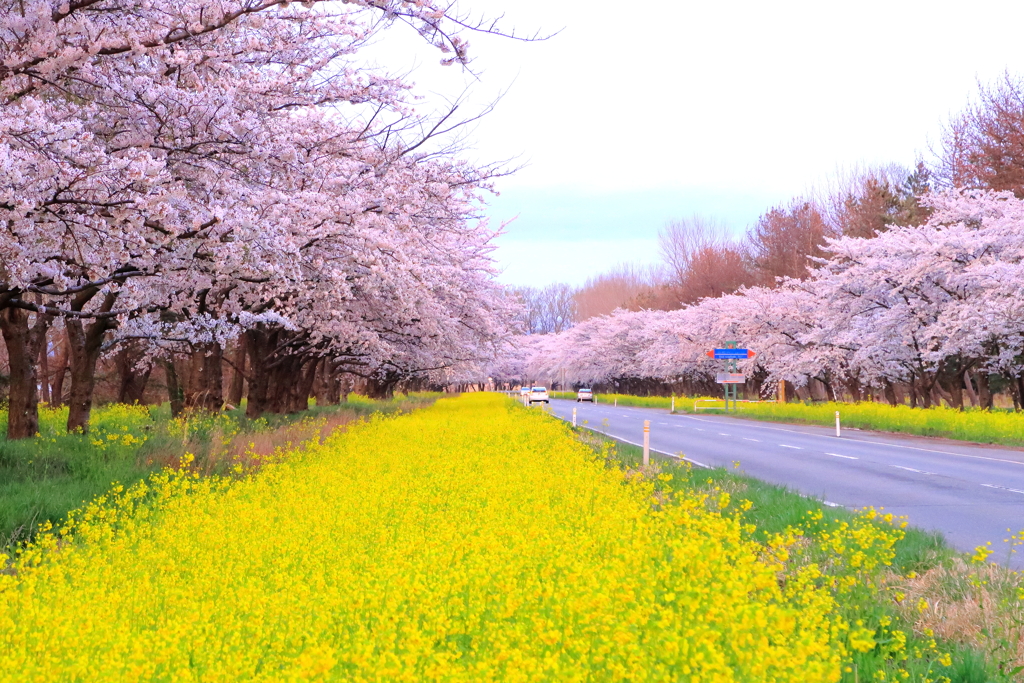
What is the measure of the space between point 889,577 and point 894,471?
10.0 meters

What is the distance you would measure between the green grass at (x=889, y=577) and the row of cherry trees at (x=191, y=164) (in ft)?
18.0

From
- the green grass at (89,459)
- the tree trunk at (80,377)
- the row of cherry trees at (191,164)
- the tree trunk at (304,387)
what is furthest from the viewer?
the tree trunk at (304,387)

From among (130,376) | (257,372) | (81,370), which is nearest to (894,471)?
(81,370)

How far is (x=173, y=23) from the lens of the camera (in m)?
9.33

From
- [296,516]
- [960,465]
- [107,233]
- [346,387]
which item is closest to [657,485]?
[296,516]

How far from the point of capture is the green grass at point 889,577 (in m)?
5.08

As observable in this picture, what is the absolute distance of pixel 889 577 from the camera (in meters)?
7.33

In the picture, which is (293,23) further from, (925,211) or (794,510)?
(925,211)

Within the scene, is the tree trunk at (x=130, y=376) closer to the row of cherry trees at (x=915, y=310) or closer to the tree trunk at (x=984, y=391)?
the row of cherry trees at (x=915, y=310)

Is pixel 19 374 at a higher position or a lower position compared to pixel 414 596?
higher

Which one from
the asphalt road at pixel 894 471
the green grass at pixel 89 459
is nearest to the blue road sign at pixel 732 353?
the asphalt road at pixel 894 471

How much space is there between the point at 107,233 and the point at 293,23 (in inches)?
142

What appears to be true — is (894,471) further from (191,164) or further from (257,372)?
(257,372)

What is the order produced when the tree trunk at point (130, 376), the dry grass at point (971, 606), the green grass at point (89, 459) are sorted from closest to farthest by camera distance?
the dry grass at point (971, 606), the green grass at point (89, 459), the tree trunk at point (130, 376)
